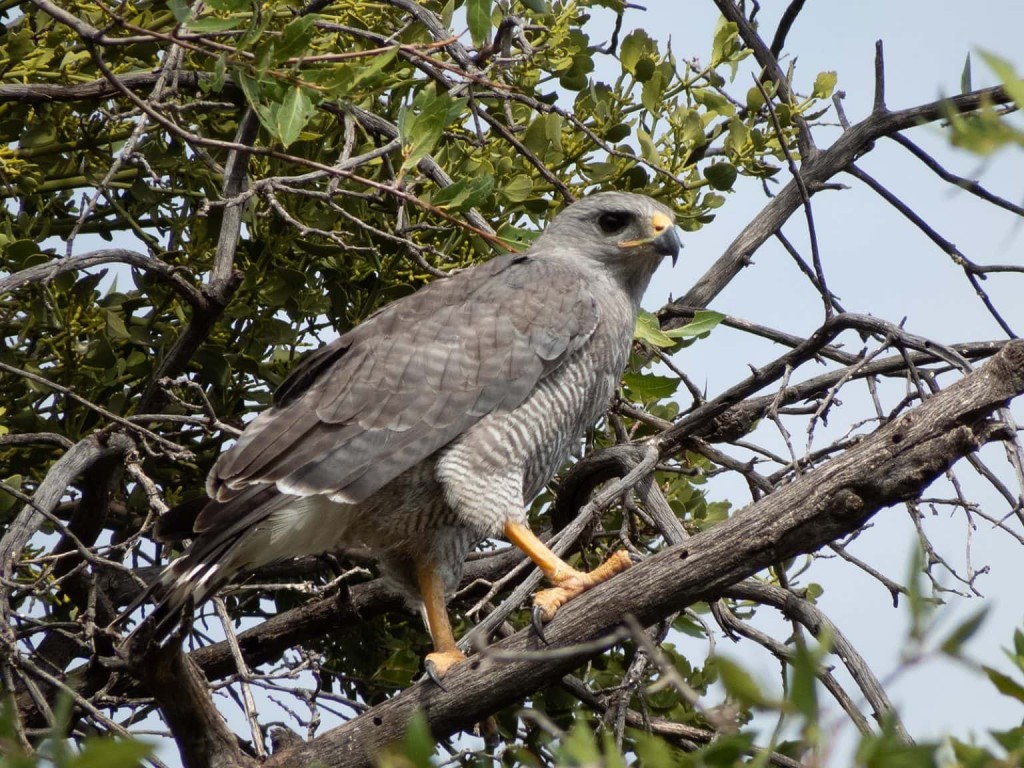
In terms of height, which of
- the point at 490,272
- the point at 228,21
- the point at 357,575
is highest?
the point at 228,21

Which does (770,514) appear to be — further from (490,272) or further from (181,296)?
(181,296)

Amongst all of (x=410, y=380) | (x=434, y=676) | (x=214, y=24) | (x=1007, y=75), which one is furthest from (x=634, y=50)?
(x=1007, y=75)

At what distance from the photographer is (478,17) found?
3139mm

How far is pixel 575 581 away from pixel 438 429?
0.63 meters

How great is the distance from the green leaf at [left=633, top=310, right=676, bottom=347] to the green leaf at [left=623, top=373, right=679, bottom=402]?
0.11 meters

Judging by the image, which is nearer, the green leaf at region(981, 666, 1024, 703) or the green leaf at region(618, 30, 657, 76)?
the green leaf at region(981, 666, 1024, 703)

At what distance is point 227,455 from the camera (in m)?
3.56

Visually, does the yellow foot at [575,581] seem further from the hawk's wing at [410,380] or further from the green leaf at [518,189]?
the green leaf at [518,189]

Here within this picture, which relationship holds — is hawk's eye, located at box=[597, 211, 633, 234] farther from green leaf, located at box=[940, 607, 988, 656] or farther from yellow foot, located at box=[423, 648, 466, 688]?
green leaf, located at box=[940, 607, 988, 656]

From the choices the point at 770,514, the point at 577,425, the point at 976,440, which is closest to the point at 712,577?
the point at 770,514

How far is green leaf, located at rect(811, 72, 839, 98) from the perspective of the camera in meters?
4.29

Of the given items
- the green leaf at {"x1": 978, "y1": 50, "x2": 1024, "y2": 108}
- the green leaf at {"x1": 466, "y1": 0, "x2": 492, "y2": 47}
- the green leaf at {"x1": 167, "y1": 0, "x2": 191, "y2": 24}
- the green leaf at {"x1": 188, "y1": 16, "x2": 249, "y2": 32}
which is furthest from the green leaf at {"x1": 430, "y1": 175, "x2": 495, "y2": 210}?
the green leaf at {"x1": 978, "y1": 50, "x2": 1024, "y2": 108}

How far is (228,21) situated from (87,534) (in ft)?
6.20

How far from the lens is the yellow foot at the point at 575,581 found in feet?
11.0
